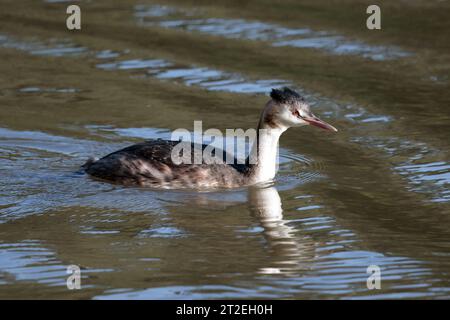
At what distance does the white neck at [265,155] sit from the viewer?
11.4 meters

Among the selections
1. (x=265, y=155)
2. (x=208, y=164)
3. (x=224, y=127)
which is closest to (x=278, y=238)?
(x=208, y=164)

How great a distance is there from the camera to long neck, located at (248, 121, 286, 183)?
11.4 m

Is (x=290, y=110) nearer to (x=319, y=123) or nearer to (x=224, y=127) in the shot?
(x=319, y=123)

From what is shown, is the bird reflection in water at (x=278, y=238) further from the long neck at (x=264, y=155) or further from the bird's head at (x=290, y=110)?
the bird's head at (x=290, y=110)

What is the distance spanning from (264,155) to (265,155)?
11 millimetres

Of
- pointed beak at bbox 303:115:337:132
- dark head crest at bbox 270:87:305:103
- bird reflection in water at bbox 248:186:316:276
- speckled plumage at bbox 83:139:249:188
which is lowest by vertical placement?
bird reflection in water at bbox 248:186:316:276

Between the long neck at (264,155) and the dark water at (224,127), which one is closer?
the dark water at (224,127)

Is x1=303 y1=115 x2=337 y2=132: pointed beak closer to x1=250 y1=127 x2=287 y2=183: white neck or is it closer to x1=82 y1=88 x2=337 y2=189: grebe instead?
x1=82 y1=88 x2=337 y2=189: grebe

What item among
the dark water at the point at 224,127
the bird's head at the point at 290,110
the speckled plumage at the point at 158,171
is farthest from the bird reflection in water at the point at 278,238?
the bird's head at the point at 290,110

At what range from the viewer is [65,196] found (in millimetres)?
10562

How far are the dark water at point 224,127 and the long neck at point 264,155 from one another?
0.18 metres

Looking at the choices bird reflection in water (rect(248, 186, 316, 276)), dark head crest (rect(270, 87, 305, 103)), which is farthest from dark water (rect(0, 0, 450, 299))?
dark head crest (rect(270, 87, 305, 103))

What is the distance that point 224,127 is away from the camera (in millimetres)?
13227

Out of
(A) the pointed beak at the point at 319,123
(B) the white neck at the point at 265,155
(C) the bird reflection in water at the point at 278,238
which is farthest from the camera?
(B) the white neck at the point at 265,155
